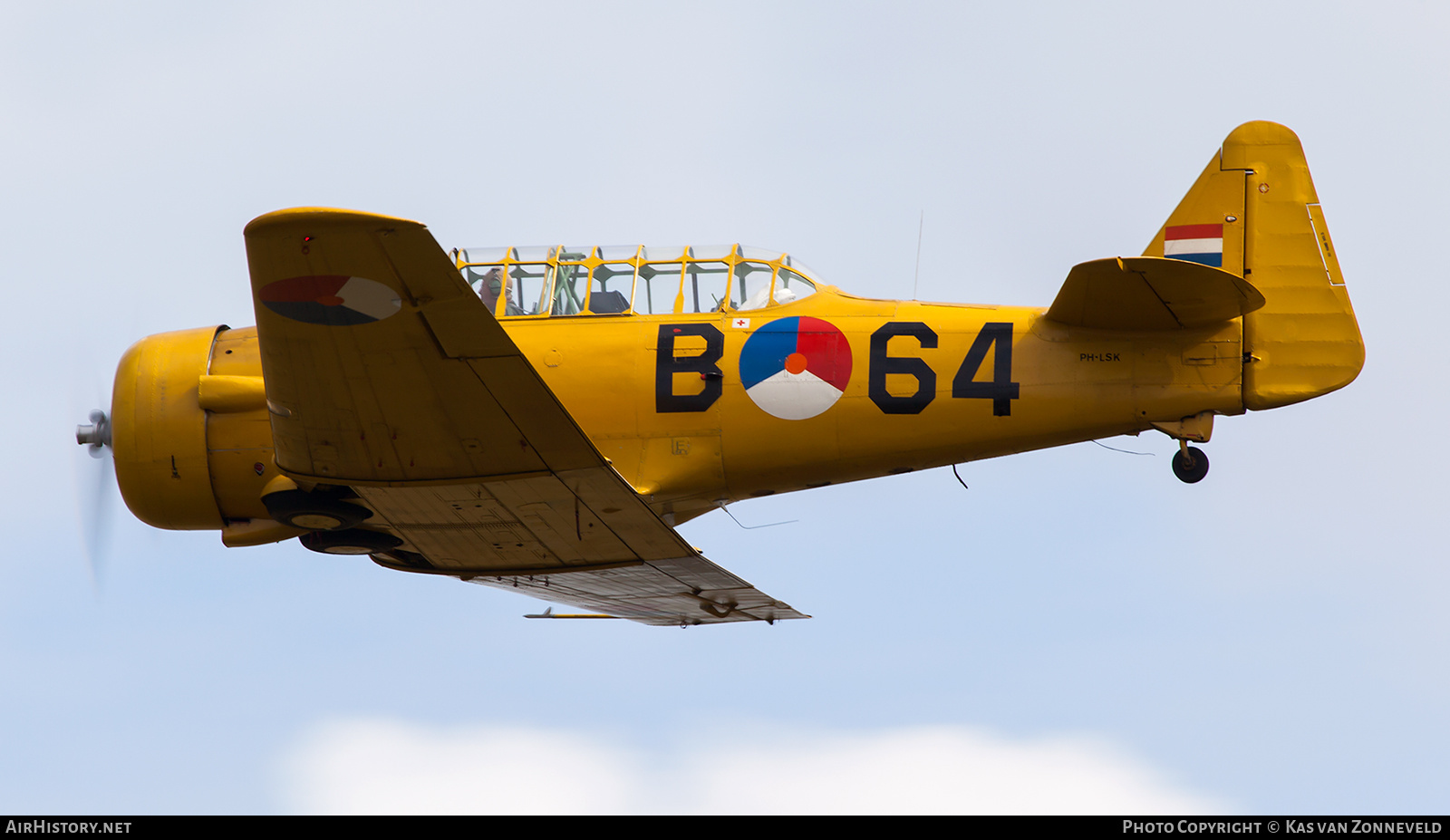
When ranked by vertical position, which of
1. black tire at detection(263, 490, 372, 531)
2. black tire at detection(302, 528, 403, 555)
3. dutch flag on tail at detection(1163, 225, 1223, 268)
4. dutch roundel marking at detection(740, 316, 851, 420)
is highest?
dutch flag on tail at detection(1163, 225, 1223, 268)

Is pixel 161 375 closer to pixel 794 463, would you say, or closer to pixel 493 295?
pixel 493 295

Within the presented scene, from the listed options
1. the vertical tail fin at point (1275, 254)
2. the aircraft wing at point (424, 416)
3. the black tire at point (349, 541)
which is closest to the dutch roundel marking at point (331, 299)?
the aircraft wing at point (424, 416)

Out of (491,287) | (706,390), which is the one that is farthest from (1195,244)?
(491,287)

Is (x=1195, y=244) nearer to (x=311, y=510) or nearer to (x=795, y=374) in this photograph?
(x=795, y=374)

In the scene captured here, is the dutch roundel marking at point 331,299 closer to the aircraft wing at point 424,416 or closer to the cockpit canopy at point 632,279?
the aircraft wing at point 424,416

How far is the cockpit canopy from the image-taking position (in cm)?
1238

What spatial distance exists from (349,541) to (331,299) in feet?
11.9

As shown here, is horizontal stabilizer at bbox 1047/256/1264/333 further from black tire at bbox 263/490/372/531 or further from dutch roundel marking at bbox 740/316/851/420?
black tire at bbox 263/490/372/531

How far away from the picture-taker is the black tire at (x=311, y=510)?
39.7ft

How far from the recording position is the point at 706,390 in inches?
475

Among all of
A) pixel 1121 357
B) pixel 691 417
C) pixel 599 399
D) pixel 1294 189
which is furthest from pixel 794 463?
pixel 1294 189

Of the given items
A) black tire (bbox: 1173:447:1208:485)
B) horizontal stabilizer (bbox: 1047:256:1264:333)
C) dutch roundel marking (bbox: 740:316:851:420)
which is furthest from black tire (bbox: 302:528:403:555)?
black tire (bbox: 1173:447:1208:485)

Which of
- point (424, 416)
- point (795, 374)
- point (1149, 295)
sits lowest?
point (424, 416)
